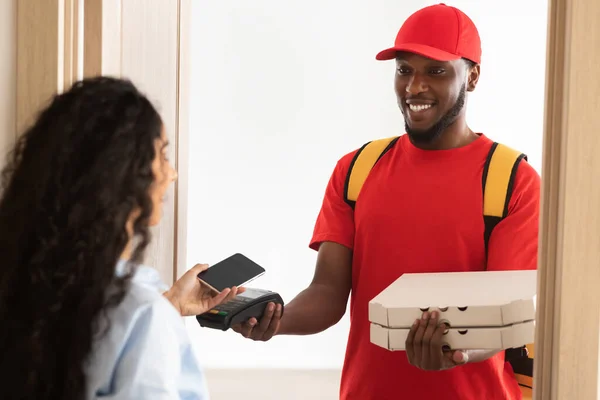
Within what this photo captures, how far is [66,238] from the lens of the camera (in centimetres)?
88

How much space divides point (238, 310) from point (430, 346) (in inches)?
17.2

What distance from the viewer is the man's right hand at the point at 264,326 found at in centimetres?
171

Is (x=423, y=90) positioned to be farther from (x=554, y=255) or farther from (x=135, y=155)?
(x=135, y=155)

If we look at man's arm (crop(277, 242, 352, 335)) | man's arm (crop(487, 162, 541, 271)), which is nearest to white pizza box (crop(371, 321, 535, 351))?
man's arm (crop(487, 162, 541, 271))

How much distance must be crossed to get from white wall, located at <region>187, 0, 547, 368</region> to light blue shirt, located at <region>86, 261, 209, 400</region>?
129 inches

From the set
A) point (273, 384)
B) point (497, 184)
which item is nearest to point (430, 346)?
point (497, 184)

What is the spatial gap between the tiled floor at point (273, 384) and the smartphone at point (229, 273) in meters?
2.43

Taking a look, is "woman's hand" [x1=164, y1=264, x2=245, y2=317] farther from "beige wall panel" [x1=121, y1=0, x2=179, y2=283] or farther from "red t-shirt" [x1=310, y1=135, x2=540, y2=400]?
"red t-shirt" [x1=310, y1=135, x2=540, y2=400]

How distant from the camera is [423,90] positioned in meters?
1.81

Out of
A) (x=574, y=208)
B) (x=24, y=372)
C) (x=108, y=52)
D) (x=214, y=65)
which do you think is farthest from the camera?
(x=214, y=65)

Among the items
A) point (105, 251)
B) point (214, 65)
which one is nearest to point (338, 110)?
point (214, 65)

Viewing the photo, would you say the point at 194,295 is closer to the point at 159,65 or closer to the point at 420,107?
the point at 159,65

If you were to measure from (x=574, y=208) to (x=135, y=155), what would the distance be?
58 cm

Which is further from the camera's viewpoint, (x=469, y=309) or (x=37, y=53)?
(x=469, y=309)
